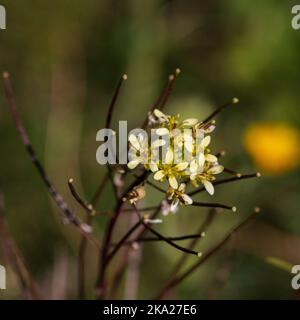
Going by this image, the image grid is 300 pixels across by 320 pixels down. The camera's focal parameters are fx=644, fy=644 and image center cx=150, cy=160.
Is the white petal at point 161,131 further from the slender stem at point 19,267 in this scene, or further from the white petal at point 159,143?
the slender stem at point 19,267

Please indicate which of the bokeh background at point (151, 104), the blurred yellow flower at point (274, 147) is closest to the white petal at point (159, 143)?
the bokeh background at point (151, 104)

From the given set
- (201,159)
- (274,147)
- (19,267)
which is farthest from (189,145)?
(274,147)

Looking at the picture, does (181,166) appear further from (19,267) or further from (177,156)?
(19,267)

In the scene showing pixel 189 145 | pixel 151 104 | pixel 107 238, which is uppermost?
pixel 151 104

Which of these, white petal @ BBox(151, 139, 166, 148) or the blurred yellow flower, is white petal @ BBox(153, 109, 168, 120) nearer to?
white petal @ BBox(151, 139, 166, 148)
